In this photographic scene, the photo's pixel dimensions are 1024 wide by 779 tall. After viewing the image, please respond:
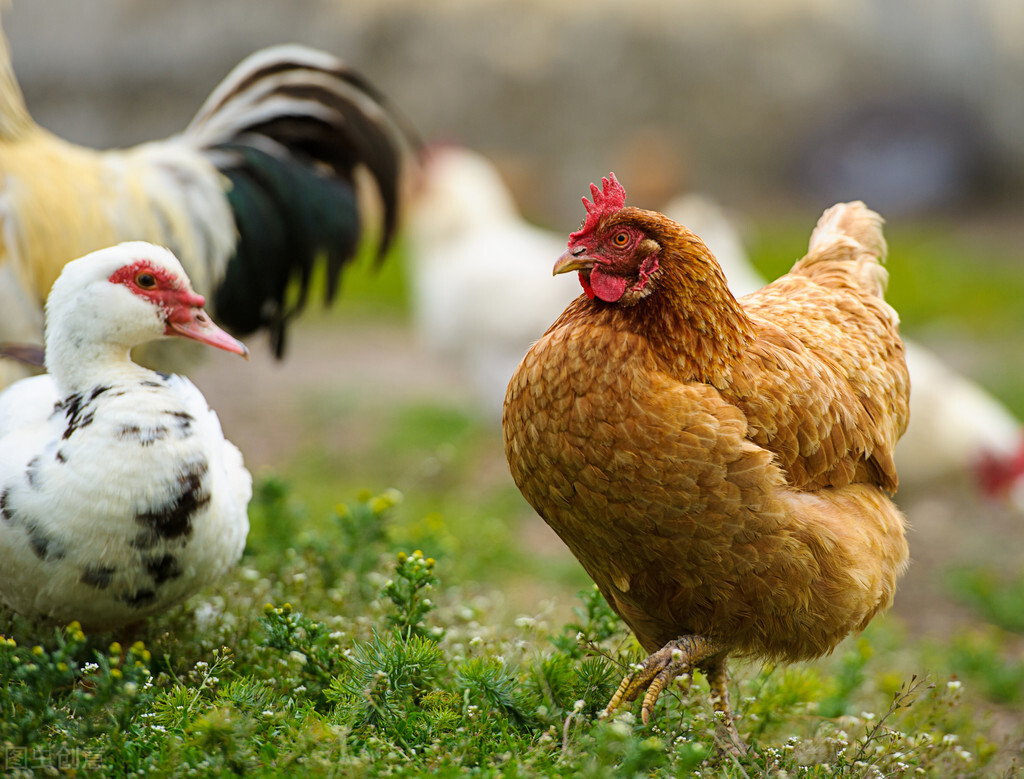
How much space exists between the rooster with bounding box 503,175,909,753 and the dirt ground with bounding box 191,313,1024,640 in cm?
108

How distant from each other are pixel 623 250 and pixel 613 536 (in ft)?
2.50

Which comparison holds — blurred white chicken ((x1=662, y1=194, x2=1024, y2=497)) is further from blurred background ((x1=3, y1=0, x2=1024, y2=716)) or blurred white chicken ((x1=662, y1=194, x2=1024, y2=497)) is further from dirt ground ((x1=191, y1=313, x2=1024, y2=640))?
blurred background ((x1=3, y1=0, x2=1024, y2=716))

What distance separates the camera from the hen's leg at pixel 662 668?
2.78m

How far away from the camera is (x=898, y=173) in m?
16.6

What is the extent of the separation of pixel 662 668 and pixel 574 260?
114 cm

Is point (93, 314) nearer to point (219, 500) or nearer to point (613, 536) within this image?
point (219, 500)

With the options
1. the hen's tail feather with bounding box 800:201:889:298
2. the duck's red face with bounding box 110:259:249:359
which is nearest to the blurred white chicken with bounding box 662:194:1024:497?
the hen's tail feather with bounding box 800:201:889:298

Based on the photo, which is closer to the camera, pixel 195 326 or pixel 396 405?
pixel 195 326

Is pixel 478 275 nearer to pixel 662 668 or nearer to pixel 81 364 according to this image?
pixel 81 364

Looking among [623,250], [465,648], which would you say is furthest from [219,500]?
[623,250]

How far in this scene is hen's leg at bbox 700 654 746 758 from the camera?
2.91 meters

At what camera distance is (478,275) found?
7488mm

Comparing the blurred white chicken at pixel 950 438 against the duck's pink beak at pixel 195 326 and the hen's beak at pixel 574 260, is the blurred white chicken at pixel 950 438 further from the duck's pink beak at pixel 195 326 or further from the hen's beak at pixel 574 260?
the duck's pink beak at pixel 195 326

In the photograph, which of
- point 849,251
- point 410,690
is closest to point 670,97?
point 849,251
